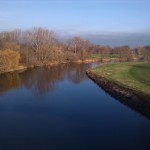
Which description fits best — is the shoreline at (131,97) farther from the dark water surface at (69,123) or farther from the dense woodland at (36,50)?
the dense woodland at (36,50)

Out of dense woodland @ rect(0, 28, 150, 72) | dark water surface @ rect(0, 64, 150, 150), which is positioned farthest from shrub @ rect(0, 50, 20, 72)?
dark water surface @ rect(0, 64, 150, 150)

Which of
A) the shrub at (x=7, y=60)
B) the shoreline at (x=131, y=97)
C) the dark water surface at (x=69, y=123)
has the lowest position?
the dark water surface at (x=69, y=123)

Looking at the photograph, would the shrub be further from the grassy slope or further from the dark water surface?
the dark water surface

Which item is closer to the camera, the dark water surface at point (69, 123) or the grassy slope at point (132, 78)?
the dark water surface at point (69, 123)

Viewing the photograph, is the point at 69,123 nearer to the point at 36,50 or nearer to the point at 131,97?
the point at 131,97

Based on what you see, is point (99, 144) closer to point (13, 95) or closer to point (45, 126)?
point (45, 126)

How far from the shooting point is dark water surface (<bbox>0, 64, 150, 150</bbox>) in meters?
12.8

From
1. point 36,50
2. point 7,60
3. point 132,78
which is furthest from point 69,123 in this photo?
point 36,50

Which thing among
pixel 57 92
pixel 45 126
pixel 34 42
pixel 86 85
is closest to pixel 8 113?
pixel 45 126

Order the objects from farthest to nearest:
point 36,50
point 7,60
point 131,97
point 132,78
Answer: point 36,50, point 7,60, point 132,78, point 131,97

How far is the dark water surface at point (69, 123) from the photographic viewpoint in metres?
12.8

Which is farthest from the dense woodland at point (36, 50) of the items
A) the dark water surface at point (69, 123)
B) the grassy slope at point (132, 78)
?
the dark water surface at point (69, 123)

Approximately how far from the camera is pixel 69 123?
1600 cm

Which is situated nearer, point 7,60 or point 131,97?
point 131,97
